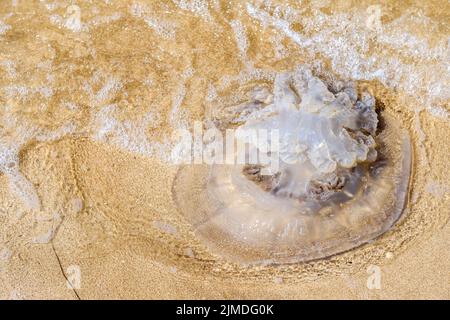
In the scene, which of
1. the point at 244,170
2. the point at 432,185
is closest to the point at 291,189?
the point at 244,170

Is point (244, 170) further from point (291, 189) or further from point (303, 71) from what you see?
point (303, 71)

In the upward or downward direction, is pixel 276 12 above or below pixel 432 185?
above

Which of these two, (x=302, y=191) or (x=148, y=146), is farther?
(x=148, y=146)
